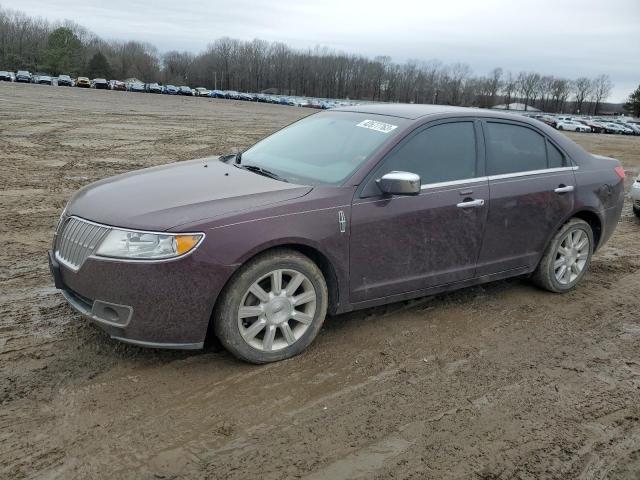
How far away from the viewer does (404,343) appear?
4098 mm

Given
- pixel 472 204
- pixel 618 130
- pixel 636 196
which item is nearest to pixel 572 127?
pixel 618 130

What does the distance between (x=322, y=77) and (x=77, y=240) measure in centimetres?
15367

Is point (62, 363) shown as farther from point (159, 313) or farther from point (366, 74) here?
point (366, 74)

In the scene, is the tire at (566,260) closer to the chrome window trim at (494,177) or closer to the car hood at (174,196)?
the chrome window trim at (494,177)

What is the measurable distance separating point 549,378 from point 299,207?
2.03 m

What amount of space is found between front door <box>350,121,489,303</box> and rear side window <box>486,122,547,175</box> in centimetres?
19

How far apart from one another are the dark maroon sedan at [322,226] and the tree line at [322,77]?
135187mm

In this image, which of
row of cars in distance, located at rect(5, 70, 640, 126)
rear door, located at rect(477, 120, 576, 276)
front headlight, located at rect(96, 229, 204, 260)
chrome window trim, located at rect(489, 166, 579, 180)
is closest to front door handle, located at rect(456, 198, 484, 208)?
rear door, located at rect(477, 120, 576, 276)

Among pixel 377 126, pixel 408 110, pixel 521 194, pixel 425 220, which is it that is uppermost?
pixel 408 110

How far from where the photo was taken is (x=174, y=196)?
11.9ft

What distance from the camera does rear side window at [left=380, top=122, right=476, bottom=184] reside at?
415 centimetres

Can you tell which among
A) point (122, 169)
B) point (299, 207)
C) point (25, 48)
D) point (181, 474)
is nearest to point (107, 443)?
point (181, 474)

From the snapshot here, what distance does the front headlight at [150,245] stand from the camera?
323 centimetres

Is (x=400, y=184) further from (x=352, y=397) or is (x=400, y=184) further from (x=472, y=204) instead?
(x=352, y=397)
